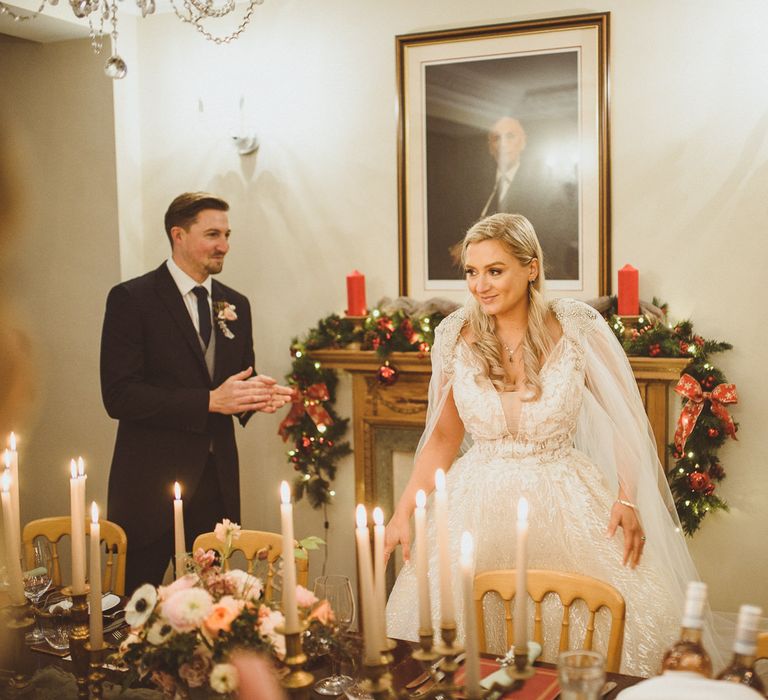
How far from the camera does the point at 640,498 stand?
2.74 meters

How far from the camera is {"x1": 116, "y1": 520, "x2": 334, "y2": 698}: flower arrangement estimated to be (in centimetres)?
141

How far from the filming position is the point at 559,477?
2721 millimetres

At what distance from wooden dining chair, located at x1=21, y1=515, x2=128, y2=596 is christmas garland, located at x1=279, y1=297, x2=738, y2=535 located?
4.70ft

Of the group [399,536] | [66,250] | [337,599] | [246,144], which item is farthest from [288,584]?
[66,250]

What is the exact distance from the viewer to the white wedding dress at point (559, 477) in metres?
2.59

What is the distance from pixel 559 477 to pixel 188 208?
5.57ft

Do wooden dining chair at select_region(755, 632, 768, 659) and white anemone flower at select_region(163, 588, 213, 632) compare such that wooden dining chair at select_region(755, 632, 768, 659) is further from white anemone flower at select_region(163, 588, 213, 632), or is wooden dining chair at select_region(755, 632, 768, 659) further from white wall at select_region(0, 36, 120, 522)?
white wall at select_region(0, 36, 120, 522)

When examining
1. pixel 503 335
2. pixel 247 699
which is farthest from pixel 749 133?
pixel 247 699

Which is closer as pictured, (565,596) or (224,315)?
(565,596)

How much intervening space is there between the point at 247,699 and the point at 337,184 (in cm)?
356

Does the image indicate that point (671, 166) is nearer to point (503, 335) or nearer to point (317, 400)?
point (503, 335)

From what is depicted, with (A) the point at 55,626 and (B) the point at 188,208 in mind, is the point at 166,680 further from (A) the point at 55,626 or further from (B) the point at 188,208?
(B) the point at 188,208

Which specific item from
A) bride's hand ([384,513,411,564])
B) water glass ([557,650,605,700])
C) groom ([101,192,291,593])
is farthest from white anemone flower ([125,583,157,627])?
groom ([101,192,291,593])

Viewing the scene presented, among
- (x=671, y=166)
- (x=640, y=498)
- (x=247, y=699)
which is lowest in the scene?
(x=640, y=498)
